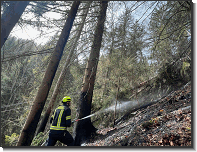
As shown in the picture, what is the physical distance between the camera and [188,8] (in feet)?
10.00

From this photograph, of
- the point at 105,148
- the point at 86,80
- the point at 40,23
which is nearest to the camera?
the point at 105,148

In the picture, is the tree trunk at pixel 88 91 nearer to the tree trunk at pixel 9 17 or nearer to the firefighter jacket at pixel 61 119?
the firefighter jacket at pixel 61 119

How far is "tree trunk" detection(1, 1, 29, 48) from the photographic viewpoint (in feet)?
8.32

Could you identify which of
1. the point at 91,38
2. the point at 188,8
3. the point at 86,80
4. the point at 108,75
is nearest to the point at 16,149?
the point at 86,80

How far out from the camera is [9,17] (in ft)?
8.49

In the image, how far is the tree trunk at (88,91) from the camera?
13.6 ft

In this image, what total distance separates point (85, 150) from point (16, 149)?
1740 mm

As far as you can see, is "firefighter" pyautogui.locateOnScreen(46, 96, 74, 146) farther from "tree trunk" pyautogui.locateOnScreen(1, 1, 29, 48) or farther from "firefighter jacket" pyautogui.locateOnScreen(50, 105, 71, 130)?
"tree trunk" pyautogui.locateOnScreen(1, 1, 29, 48)

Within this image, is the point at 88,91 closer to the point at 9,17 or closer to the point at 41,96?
the point at 41,96

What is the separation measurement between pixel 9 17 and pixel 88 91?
3.32 m

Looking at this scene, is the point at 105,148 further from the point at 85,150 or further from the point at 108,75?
the point at 108,75

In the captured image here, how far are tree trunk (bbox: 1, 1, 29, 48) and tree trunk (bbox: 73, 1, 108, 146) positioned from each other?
2.88 m

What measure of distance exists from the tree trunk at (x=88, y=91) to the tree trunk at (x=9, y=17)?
2.88m

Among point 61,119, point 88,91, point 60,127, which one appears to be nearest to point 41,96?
point 61,119
